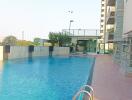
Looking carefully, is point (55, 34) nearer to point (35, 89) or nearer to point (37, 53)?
point (37, 53)

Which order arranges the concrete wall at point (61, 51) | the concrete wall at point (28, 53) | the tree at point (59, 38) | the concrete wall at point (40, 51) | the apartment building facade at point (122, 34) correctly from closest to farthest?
1. the apartment building facade at point (122, 34)
2. the concrete wall at point (28, 53)
3. the concrete wall at point (40, 51)
4. the concrete wall at point (61, 51)
5. the tree at point (59, 38)

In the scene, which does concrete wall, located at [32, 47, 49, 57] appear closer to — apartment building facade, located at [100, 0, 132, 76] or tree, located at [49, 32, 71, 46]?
tree, located at [49, 32, 71, 46]

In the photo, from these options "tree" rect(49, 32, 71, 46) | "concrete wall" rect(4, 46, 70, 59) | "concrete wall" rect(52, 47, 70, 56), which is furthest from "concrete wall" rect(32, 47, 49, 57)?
"tree" rect(49, 32, 71, 46)

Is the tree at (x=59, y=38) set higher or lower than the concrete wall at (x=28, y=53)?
higher

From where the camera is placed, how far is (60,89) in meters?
11.0

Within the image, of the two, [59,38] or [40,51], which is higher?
[59,38]

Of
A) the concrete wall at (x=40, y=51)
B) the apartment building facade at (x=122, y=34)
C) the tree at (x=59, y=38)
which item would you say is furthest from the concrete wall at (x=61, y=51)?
the apartment building facade at (x=122, y=34)

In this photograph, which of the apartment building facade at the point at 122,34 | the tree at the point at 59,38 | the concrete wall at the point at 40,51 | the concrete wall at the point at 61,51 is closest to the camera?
the apartment building facade at the point at 122,34

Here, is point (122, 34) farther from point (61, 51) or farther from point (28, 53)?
point (61, 51)

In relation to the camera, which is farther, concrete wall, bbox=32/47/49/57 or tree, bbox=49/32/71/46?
tree, bbox=49/32/71/46

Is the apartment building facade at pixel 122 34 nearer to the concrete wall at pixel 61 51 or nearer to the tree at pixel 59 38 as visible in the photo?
the concrete wall at pixel 61 51

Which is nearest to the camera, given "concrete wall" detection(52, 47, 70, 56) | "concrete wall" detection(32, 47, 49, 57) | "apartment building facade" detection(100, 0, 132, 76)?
"apartment building facade" detection(100, 0, 132, 76)

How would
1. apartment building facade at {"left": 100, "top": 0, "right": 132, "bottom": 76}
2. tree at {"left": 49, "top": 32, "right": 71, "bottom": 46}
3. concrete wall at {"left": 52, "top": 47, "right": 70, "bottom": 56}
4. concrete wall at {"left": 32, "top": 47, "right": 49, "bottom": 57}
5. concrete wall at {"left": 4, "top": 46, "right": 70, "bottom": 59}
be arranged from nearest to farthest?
apartment building facade at {"left": 100, "top": 0, "right": 132, "bottom": 76} → concrete wall at {"left": 4, "top": 46, "right": 70, "bottom": 59} → concrete wall at {"left": 32, "top": 47, "right": 49, "bottom": 57} → concrete wall at {"left": 52, "top": 47, "right": 70, "bottom": 56} → tree at {"left": 49, "top": 32, "right": 71, "bottom": 46}

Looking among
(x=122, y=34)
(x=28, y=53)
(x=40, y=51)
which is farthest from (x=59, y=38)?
(x=122, y=34)
